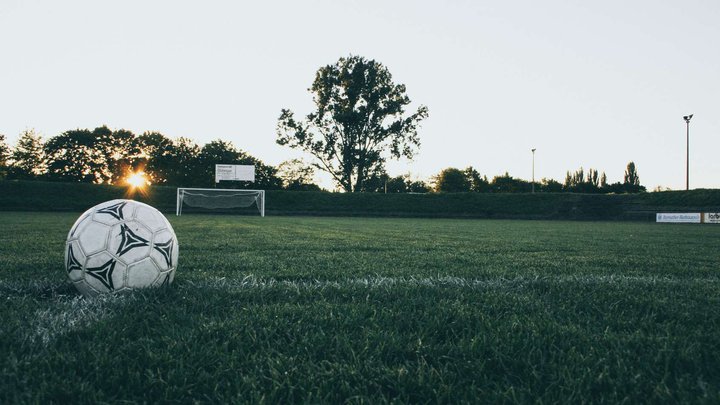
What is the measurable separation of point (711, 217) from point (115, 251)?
30941 millimetres

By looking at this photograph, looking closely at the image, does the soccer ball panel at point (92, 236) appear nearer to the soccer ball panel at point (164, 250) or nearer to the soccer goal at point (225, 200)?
the soccer ball panel at point (164, 250)

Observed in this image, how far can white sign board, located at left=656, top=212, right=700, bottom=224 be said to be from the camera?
24.2m

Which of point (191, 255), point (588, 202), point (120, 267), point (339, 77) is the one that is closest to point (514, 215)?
point (588, 202)

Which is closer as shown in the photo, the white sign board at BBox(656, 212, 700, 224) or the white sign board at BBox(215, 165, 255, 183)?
the white sign board at BBox(656, 212, 700, 224)

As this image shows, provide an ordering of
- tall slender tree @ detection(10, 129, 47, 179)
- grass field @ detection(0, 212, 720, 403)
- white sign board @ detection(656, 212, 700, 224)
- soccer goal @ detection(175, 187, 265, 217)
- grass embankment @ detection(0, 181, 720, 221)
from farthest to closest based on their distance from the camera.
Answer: tall slender tree @ detection(10, 129, 47, 179) → grass embankment @ detection(0, 181, 720, 221) → soccer goal @ detection(175, 187, 265, 217) → white sign board @ detection(656, 212, 700, 224) → grass field @ detection(0, 212, 720, 403)

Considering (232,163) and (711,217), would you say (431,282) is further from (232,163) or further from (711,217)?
(232,163)

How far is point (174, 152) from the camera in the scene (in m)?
54.7

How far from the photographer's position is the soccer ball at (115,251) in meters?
2.46

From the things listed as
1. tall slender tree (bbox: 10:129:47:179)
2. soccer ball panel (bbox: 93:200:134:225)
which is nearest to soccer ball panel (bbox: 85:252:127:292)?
soccer ball panel (bbox: 93:200:134:225)

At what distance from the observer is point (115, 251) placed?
2469 millimetres

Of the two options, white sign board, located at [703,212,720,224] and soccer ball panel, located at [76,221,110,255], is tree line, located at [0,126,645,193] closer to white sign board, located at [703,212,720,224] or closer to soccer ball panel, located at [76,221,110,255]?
white sign board, located at [703,212,720,224]

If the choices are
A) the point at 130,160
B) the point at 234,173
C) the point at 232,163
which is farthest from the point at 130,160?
the point at 234,173

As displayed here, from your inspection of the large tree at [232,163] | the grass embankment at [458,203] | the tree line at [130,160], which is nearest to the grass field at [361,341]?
the grass embankment at [458,203]

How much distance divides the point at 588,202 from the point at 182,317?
34.1m
